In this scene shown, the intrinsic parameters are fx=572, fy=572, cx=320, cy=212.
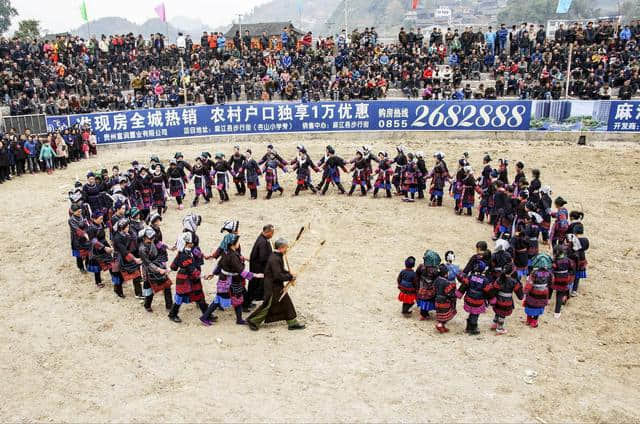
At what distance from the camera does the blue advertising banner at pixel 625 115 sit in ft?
73.2

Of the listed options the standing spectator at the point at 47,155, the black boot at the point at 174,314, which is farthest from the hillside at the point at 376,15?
the black boot at the point at 174,314

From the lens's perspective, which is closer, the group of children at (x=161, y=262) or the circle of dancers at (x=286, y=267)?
the circle of dancers at (x=286, y=267)

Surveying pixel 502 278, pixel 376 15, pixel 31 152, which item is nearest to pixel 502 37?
pixel 31 152

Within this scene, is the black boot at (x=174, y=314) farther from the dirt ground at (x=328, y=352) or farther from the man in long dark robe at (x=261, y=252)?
the man in long dark robe at (x=261, y=252)

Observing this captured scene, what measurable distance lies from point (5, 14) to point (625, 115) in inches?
3169

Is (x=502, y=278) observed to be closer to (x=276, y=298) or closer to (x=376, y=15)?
(x=276, y=298)

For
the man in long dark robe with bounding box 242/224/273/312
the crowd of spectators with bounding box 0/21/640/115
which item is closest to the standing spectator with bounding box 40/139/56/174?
the crowd of spectators with bounding box 0/21/640/115

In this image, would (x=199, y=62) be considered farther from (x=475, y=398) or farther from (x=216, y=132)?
(x=475, y=398)

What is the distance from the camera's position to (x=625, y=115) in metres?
22.4

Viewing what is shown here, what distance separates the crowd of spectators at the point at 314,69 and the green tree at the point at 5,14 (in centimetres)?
5674

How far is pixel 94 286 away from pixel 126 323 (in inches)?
78.3

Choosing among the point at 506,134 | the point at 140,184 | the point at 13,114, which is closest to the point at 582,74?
the point at 506,134

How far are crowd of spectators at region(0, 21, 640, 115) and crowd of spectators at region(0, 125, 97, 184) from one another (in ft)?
8.71

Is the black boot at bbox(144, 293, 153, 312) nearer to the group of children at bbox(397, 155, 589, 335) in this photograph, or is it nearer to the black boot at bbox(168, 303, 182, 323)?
the black boot at bbox(168, 303, 182, 323)
